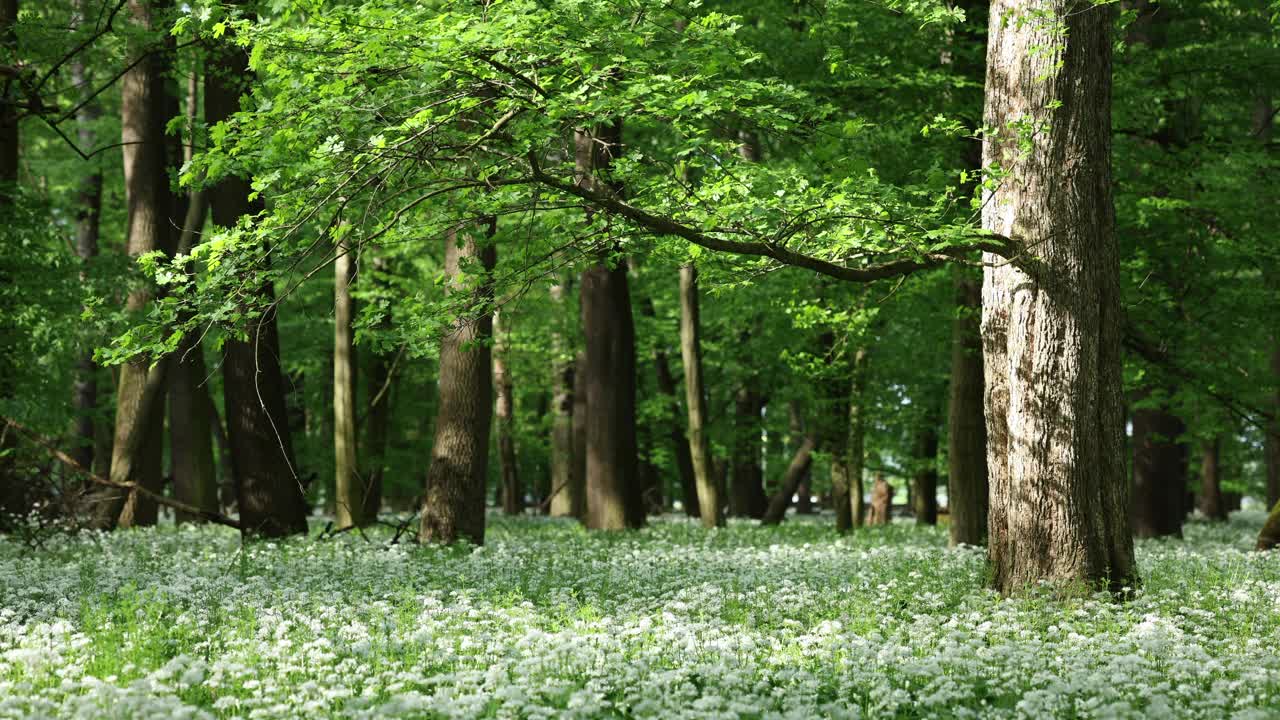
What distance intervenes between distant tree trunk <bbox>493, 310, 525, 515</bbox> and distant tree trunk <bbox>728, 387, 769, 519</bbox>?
252 inches

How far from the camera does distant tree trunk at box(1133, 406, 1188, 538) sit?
68.5 feet

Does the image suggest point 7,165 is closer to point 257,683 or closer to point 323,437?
point 257,683

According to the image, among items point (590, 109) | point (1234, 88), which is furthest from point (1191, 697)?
point (1234, 88)

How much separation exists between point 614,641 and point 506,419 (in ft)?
79.9

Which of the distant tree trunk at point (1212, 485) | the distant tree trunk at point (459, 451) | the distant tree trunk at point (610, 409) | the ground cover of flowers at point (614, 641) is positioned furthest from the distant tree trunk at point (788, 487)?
the distant tree trunk at point (1212, 485)

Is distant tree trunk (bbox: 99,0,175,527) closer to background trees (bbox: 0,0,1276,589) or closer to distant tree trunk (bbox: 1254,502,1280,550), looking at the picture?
background trees (bbox: 0,0,1276,589)

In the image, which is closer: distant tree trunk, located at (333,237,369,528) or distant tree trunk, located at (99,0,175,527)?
distant tree trunk, located at (99,0,175,527)

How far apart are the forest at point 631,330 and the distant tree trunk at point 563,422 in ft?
27.7

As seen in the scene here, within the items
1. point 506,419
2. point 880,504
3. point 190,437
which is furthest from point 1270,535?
point 506,419

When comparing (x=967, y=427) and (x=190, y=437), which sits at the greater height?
(x=967, y=427)

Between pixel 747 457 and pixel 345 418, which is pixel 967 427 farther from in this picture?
pixel 747 457

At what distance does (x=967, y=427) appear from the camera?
51.4ft

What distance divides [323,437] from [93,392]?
239 inches

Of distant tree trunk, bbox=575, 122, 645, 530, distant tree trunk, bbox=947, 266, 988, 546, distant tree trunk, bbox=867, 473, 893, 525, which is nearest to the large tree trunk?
distant tree trunk, bbox=947, 266, 988, 546
